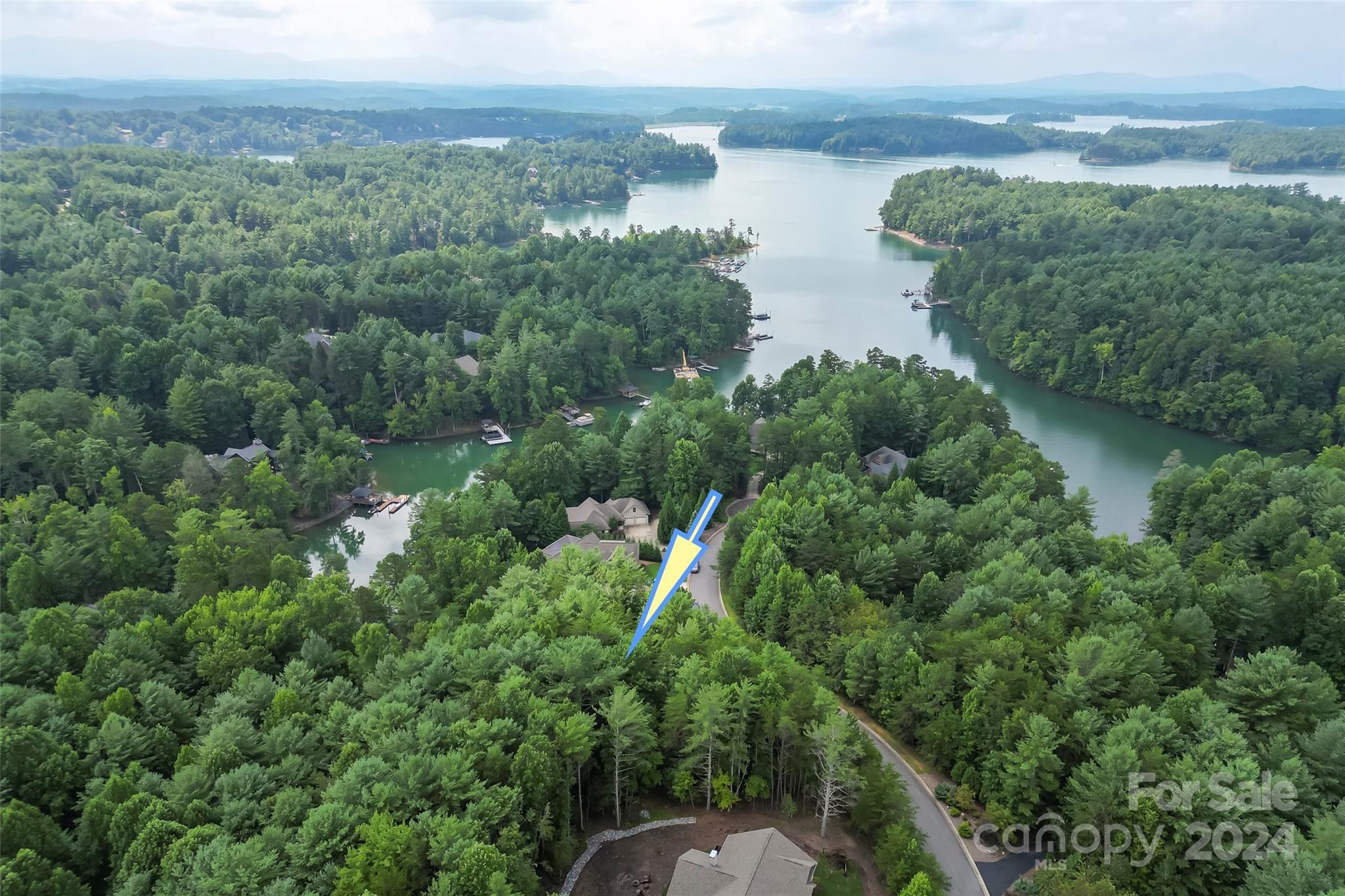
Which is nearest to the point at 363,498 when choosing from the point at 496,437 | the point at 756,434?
the point at 496,437

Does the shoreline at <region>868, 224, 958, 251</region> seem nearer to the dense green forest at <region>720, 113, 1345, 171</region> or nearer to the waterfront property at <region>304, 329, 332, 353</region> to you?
the waterfront property at <region>304, 329, 332, 353</region>

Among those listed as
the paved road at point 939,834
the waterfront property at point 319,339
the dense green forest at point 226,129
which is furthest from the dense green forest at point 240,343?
the dense green forest at point 226,129

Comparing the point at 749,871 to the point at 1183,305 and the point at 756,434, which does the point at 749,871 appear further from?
the point at 1183,305

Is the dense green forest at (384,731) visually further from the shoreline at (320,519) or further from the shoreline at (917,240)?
the shoreline at (917,240)

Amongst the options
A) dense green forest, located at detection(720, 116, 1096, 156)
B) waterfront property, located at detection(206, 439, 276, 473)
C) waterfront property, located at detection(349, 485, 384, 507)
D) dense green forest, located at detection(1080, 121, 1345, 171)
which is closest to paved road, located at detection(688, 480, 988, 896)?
waterfront property, located at detection(349, 485, 384, 507)

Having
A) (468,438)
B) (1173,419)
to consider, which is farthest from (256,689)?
(1173,419)

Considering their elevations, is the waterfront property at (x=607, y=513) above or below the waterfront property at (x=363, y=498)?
above

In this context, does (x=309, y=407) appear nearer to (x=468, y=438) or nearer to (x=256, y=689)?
(x=468, y=438)
